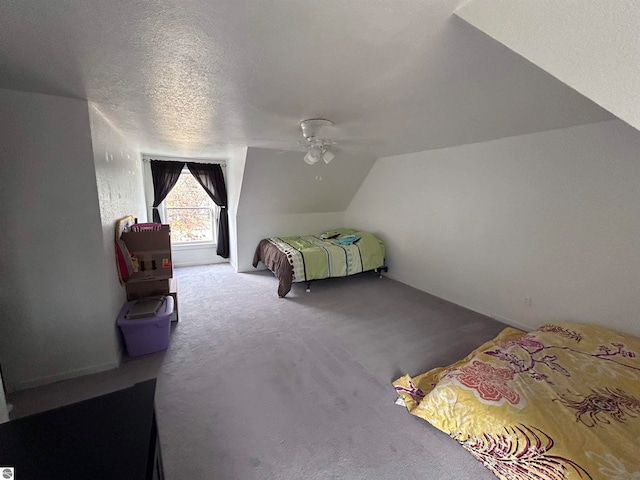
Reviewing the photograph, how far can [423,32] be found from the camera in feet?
3.88

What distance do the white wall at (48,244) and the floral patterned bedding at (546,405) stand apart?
8.42 feet

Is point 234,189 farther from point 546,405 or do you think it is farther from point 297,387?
point 546,405

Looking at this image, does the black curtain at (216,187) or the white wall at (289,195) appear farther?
the black curtain at (216,187)

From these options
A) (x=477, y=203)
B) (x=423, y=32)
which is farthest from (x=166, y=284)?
(x=477, y=203)

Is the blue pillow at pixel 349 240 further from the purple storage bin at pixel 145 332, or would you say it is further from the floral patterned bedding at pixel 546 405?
the purple storage bin at pixel 145 332

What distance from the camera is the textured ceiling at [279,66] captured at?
1.07m

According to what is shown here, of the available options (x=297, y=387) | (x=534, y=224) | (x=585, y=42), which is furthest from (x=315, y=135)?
(x=534, y=224)

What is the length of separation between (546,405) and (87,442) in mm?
2139

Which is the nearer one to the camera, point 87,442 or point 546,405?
point 87,442

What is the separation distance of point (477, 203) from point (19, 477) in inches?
152

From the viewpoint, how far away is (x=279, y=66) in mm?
1516

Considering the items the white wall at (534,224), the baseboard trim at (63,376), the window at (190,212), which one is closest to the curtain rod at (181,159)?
the window at (190,212)

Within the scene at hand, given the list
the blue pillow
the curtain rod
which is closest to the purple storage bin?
the blue pillow

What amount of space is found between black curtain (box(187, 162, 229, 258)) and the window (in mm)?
237
